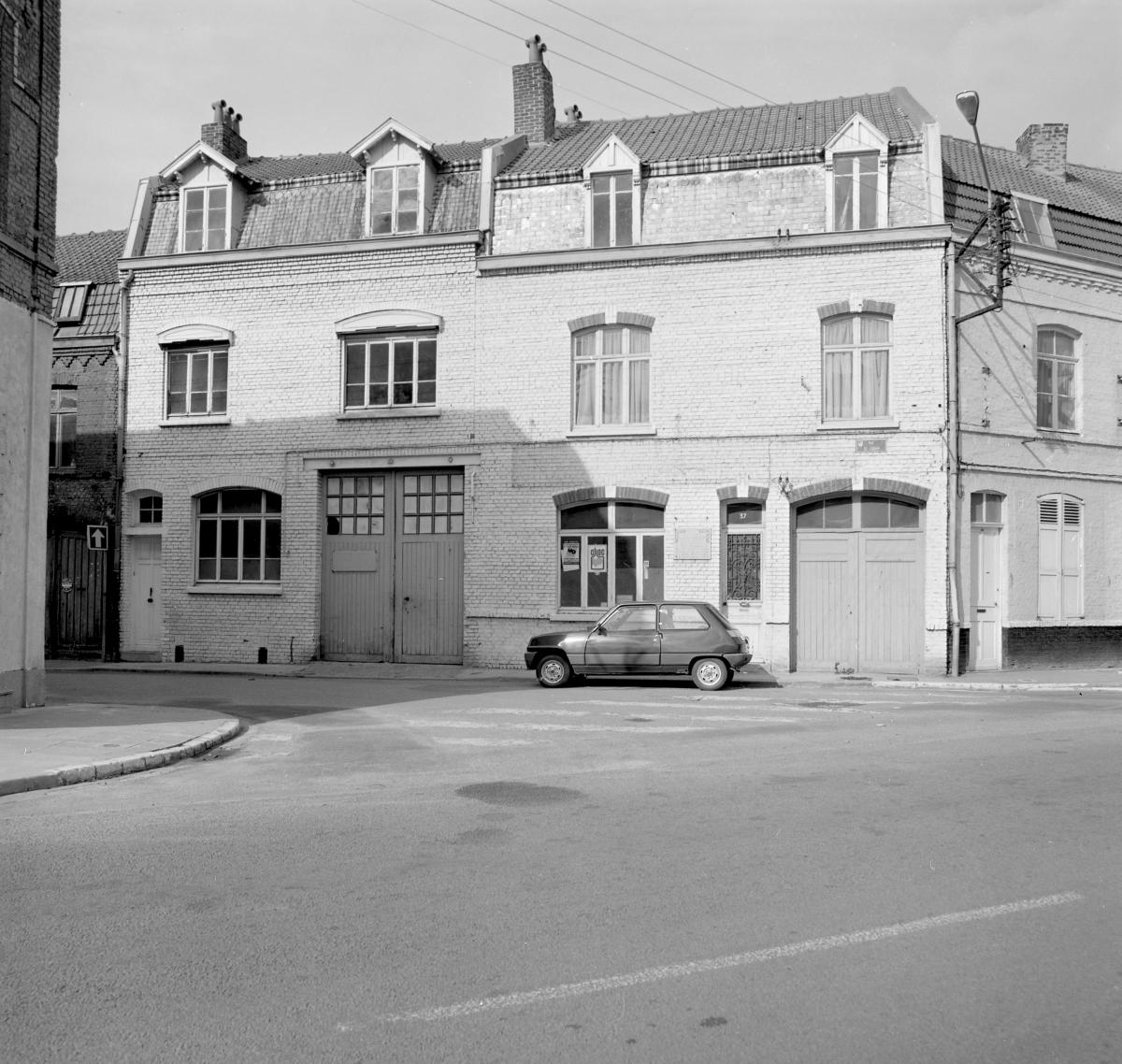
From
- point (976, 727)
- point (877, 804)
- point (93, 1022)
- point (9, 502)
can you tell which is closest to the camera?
point (93, 1022)

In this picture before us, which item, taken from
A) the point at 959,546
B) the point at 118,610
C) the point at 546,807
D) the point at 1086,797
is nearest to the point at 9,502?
the point at 546,807

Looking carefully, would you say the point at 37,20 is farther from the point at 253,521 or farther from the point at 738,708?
the point at 738,708

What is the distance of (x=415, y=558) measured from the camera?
2262cm

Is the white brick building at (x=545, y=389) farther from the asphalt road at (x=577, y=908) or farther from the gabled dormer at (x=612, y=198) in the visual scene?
the asphalt road at (x=577, y=908)

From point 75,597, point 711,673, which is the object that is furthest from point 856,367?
point 75,597

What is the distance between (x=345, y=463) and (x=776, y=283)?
9204 millimetres

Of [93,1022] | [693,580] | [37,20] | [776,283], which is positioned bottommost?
[93,1022]

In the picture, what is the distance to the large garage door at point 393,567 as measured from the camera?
73.5ft

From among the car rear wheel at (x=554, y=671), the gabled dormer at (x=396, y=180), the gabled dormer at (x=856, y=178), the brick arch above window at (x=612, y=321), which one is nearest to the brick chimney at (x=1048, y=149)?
the gabled dormer at (x=856, y=178)

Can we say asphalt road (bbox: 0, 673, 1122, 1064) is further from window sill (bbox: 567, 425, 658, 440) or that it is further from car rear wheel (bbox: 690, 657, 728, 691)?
window sill (bbox: 567, 425, 658, 440)

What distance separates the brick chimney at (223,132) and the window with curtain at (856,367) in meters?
14.3

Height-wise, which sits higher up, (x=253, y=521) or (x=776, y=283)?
(x=776, y=283)

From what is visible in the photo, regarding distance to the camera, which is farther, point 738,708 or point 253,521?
point 253,521

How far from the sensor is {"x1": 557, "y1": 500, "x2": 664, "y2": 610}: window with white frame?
2127 cm
